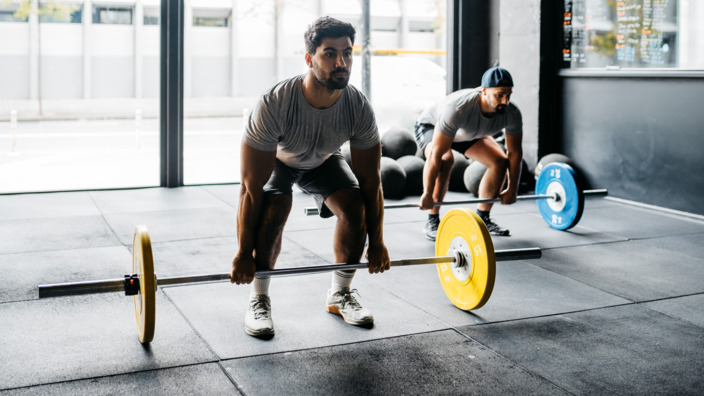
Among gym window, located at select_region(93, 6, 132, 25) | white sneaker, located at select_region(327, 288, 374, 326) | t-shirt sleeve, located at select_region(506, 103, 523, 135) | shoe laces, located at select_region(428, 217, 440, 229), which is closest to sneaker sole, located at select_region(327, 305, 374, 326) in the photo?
white sneaker, located at select_region(327, 288, 374, 326)

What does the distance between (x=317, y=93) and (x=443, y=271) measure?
3.09 ft

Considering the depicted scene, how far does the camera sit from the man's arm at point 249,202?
2.40m

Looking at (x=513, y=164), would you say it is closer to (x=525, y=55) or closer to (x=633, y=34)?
(x=633, y=34)

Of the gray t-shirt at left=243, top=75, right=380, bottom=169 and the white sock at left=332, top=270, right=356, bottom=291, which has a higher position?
the gray t-shirt at left=243, top=75, right=380, bottom=169

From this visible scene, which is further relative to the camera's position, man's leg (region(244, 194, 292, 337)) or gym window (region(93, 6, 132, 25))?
gym window (region(93, 6, 132, 25))

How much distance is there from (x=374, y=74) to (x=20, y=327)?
14.1 feet

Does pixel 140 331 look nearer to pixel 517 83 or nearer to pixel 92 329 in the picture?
pixel 92 329

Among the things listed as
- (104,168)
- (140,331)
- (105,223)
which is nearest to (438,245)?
(140,331)

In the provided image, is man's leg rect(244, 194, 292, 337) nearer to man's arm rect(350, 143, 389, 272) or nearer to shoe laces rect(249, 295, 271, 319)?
shoe laces rect(249, 295, 271, 319)

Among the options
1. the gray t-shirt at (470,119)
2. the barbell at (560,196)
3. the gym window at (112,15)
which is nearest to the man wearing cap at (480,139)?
the gray t-shirt at (470,119)

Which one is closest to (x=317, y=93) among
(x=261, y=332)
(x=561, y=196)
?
(x=261, y=332)

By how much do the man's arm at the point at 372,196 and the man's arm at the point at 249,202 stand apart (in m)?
0.32

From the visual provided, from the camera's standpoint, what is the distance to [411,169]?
561 cm

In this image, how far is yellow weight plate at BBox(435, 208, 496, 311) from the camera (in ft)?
8.62
